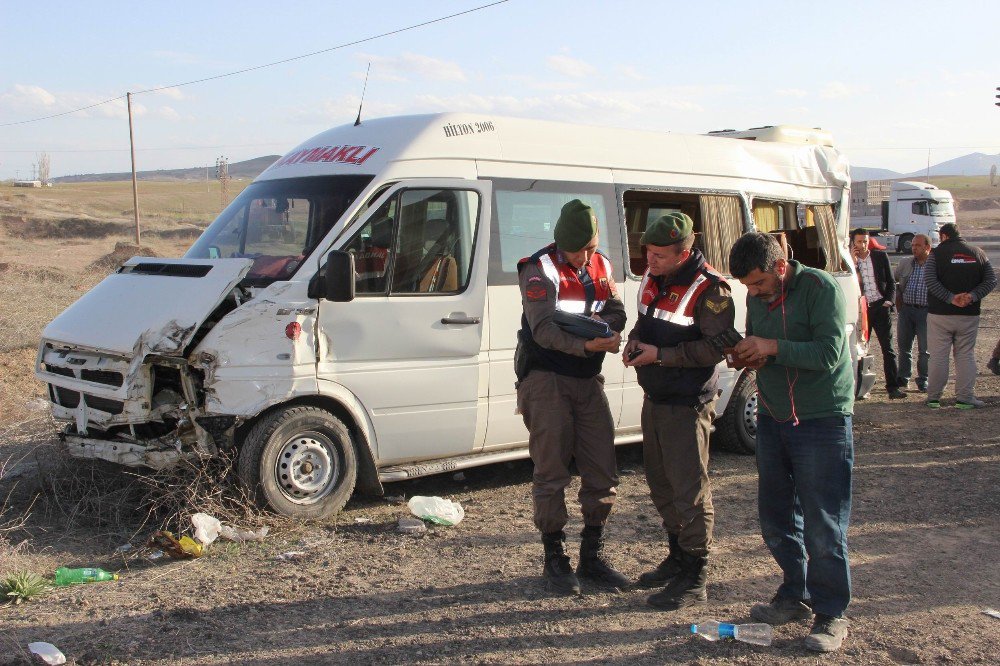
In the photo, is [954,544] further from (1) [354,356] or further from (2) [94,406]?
(2) [94,406]

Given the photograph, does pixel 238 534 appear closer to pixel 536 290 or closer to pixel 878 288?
pixel 536 290

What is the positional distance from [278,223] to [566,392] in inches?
93.8

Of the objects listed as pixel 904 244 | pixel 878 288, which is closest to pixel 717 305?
pixel 878 288

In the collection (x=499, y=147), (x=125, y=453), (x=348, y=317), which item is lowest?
(x=125, y=453)

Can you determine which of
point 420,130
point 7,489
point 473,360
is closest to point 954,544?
point 473,360

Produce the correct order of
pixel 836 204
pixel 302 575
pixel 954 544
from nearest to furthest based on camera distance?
pixel 302 575
pixel 954 544
pixel 836 204

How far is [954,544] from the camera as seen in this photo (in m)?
5.45

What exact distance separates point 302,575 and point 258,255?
2.03 metres

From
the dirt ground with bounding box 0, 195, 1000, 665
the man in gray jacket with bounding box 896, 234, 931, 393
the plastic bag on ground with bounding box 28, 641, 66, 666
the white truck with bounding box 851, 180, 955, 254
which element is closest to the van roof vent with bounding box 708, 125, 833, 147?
the man in gray jacket with bounding box 896, 234, 931, 393

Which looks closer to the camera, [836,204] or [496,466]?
[496,466]

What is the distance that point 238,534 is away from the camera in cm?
525

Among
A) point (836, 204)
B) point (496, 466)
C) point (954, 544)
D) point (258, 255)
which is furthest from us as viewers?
point (836, 204)

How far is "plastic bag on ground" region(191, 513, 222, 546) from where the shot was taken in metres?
5.15

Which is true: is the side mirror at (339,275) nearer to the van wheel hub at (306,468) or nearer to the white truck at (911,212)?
the van wheel hub at (306,468)
